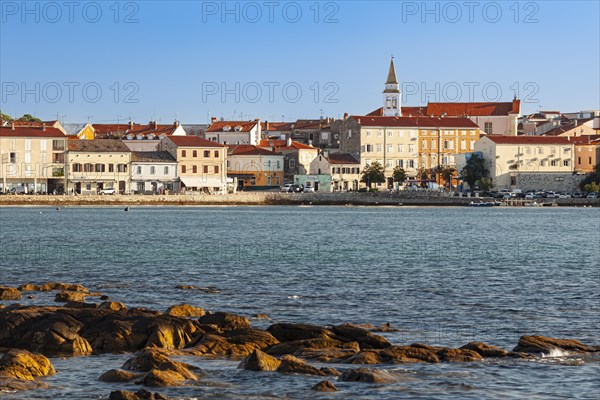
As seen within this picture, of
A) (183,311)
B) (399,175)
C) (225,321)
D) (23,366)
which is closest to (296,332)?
(225,321)

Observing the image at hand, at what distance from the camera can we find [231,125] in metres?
133

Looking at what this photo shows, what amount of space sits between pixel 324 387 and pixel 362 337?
3495 millimetres

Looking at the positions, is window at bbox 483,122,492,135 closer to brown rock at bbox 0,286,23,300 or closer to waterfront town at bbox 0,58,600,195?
waterfront town at bbox 0,58,600,195

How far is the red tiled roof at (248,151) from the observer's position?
11788 cm

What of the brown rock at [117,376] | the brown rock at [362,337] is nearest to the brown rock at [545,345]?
the brown rock at [362,337]

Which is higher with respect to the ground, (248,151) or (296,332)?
(248,151)

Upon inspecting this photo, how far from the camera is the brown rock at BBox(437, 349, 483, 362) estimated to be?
18.2 meters

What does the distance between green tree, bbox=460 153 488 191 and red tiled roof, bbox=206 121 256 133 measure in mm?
28214

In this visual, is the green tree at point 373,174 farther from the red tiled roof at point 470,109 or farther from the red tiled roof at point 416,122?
the red tiled roof at point 470,109

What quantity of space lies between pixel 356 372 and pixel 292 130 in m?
126

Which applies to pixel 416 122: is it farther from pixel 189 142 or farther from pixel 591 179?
pixel 189 142

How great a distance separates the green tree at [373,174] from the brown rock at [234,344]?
96160 millimetres

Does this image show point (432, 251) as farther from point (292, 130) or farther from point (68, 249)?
point (292, 130)

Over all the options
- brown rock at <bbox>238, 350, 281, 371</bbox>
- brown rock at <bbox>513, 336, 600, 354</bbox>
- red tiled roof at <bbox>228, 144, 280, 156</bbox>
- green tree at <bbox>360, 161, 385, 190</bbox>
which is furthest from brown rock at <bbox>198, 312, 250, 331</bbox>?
red tiled roof at <bbox>228, 144, 280, 156</bbox>
